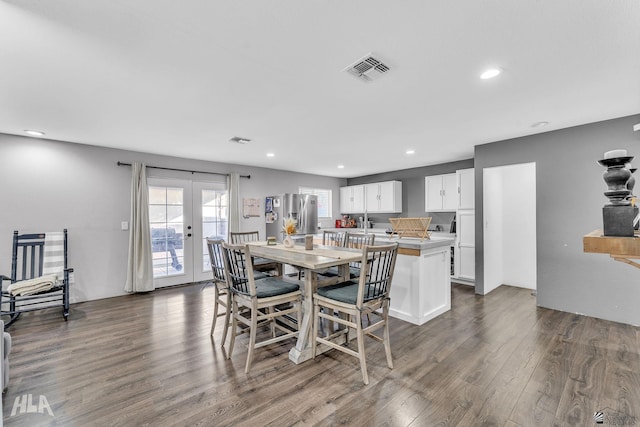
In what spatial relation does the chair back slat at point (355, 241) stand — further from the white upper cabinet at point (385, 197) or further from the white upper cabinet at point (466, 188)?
the white upper cabinet at point (385, 197)

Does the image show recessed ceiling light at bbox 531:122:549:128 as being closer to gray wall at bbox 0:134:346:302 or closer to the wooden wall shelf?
the wooden wall shelf

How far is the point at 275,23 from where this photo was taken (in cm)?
162

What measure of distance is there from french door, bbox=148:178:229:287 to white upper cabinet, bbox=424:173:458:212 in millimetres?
4163

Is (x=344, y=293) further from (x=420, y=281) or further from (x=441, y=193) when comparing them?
(x=441, y=193)

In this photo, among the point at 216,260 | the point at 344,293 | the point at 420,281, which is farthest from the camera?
the point at 420,281

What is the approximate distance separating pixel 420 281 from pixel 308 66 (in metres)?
2.48

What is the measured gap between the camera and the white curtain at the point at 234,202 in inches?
218

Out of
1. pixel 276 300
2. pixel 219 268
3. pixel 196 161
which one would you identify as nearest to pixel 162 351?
pixel 219 268

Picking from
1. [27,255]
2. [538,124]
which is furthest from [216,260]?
[538,124]

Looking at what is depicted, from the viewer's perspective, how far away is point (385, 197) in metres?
6.65

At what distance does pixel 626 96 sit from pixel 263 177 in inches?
215

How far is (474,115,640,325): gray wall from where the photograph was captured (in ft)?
10.4

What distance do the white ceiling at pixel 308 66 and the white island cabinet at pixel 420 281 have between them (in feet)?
4.91

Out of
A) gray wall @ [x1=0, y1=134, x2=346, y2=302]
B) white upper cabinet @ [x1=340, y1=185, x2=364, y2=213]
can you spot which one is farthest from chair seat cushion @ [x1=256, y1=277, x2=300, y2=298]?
white upper cabinet @ [x1=340, y1=185, x2=364, y2=213]
